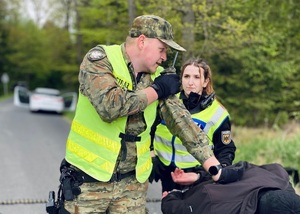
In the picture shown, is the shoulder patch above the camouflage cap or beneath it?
beneath

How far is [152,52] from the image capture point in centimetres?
250

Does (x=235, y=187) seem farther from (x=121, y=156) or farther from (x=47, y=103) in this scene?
(x=47, y=103)

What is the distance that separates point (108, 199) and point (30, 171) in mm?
5566

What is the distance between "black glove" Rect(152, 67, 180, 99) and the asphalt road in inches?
114

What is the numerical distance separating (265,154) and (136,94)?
631cm

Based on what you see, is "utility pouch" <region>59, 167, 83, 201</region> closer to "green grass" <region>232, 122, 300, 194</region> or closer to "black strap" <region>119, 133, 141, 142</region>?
"black strap" <region>119, 133, 141, 142</region>

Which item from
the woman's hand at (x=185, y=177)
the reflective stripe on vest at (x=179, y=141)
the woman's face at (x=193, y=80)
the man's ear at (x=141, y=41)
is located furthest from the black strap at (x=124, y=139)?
the woman's face at (x=193, y=80)

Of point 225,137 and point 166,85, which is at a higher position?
point 166,85

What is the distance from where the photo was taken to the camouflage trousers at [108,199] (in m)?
2.56

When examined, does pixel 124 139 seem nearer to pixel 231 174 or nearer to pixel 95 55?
pixel 95 55

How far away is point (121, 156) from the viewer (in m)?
2.58

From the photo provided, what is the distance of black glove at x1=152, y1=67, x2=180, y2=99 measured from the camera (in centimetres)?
253

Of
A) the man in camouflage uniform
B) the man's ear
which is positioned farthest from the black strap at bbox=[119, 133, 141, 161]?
the man's ear

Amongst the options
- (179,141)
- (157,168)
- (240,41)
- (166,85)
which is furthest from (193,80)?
(240,41)
